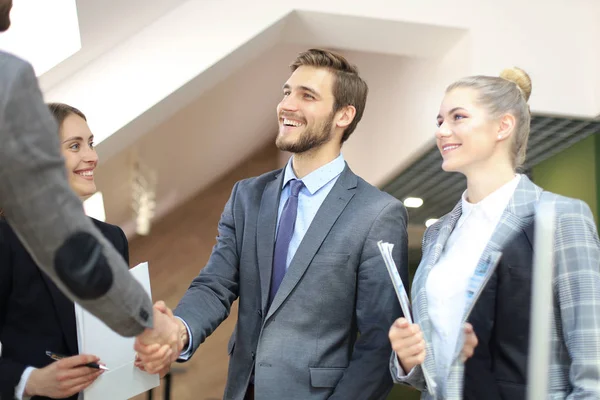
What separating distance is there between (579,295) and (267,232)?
3.30ft

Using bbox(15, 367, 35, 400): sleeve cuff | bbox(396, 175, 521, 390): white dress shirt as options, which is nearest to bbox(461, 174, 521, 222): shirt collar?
bbox(396, 175, 521, 390): white dress shirt

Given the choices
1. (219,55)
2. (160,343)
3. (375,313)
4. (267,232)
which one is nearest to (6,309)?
(160,343)

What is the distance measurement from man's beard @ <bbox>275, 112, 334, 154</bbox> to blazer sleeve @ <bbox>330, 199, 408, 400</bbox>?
34 centimetres

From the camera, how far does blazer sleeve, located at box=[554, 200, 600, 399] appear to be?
65.5 inches

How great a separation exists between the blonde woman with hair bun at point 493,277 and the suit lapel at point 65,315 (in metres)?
0.88

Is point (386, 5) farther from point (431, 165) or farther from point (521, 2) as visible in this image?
point (431, 165)

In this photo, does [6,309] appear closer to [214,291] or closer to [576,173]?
[214,291]

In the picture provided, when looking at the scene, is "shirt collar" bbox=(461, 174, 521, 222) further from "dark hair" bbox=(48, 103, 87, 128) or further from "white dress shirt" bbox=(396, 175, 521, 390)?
"dark hair" bbox=(48, 103, 87, 128)

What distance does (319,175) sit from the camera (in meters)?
2.47

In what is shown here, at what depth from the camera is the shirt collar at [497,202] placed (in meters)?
1.97

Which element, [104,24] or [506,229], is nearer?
[506,229]

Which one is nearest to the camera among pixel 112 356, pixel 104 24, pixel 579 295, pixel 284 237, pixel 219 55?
pixel 579 295

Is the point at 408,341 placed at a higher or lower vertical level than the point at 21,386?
higher

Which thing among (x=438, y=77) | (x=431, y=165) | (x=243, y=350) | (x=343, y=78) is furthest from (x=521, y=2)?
(x=243, y=350)
